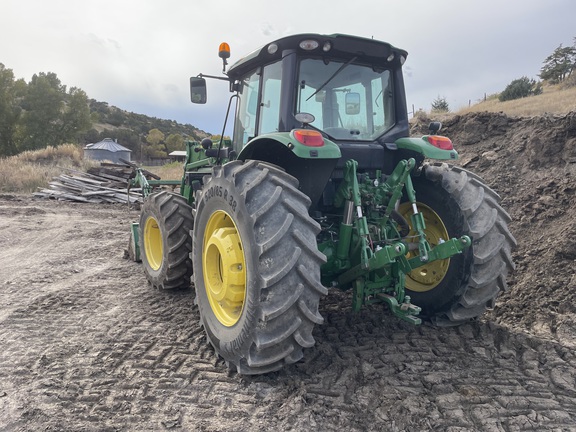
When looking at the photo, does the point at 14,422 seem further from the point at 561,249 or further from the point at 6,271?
the point at 561,249

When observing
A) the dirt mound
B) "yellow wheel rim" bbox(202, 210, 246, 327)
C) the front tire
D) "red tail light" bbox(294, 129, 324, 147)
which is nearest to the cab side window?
"red tail light" bbox(294, 129, 324, 147)

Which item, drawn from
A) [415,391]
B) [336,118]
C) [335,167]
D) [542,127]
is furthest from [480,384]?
[542,127]

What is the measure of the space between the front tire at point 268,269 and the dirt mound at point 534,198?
2.21m

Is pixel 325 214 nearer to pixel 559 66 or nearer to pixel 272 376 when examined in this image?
pixel 272 376

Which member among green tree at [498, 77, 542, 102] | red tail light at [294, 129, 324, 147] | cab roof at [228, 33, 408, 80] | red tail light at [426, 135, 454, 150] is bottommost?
red tail light at [294, 129, 324, 147]

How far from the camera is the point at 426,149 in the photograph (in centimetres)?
338

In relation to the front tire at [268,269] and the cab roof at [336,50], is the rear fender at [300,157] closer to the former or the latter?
the front tire at [268,269]

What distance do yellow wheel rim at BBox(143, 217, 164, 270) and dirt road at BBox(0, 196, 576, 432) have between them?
2.65 ft

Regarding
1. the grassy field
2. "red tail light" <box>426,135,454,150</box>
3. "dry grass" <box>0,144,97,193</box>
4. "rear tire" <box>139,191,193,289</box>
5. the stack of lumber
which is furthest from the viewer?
"dry grass" <box>0,144,97,193</box>

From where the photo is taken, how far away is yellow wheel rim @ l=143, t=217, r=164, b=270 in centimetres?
507

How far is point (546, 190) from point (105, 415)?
6.36m

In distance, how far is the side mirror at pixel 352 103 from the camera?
11.7 ft

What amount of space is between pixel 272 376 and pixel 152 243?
2.93 meters

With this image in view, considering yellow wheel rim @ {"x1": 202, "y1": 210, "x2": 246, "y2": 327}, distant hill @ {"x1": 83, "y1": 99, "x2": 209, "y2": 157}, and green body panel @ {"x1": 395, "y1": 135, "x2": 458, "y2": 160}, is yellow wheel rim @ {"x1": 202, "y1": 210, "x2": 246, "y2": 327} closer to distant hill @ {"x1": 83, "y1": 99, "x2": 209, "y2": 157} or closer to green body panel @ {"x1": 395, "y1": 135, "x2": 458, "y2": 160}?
green body panel @ {"x1": 395, "y1": 135, "x2": 458, "y2": 160}
